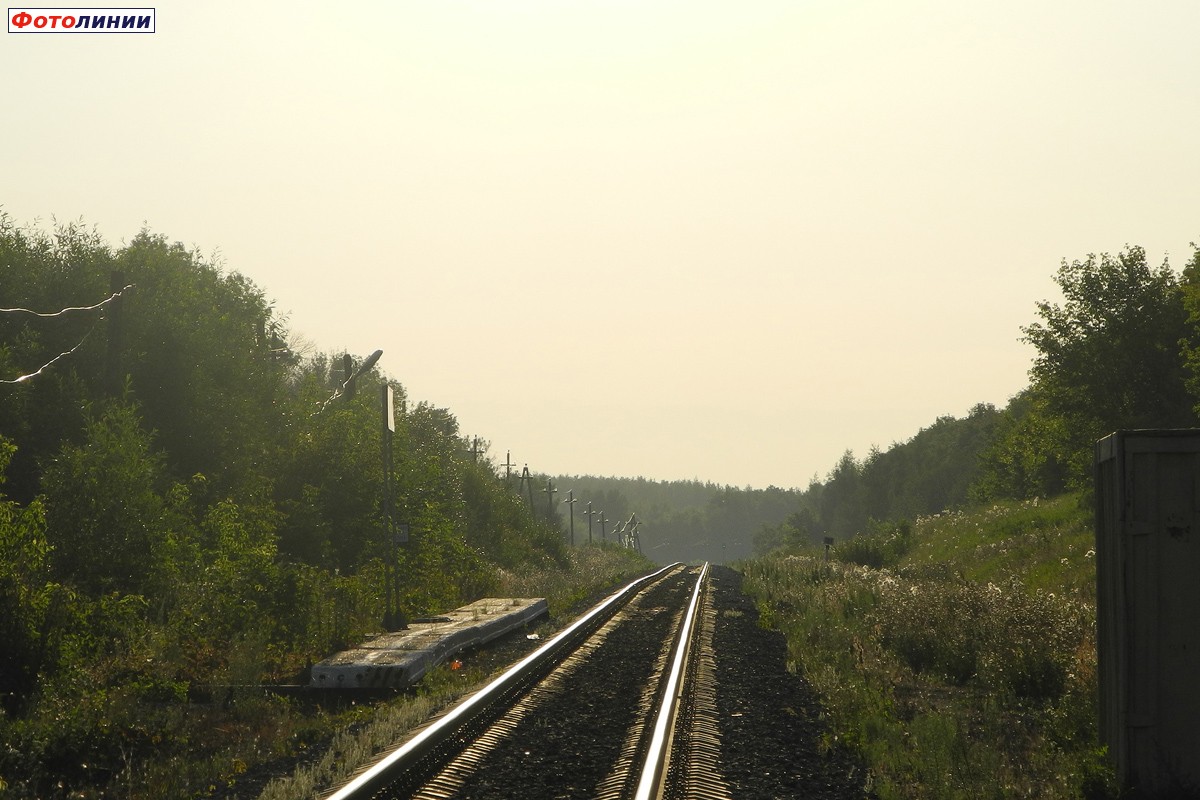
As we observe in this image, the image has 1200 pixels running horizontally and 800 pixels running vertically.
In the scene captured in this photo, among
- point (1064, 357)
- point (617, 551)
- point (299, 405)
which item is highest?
point (1064, 357)

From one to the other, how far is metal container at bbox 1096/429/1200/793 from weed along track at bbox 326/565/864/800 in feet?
6.61

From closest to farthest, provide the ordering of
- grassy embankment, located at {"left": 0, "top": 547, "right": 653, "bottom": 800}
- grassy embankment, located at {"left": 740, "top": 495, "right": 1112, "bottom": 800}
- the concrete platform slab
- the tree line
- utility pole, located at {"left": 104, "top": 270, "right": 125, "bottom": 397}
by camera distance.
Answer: grassy embankment, located at {"left": 0, "top": 547, "right": 653, "bottom": 800}
grassy embankment, located at {"left": 740, "top": 495, "right": 1112, "bottom": 800}
the concrete platform slab
utility pole, located at {"left": 104, "top": 270, "right": 125, "bottom": 397}
the tree line

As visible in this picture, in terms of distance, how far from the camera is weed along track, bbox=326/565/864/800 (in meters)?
7.72

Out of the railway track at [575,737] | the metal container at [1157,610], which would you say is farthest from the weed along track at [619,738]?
the metal container at [1157,610]

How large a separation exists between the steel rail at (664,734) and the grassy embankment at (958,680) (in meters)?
1.52

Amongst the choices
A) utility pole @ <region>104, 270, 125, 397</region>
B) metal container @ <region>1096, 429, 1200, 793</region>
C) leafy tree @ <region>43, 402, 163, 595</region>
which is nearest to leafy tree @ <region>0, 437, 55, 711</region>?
leafy tree @ <region>43, 402, 163, 595</region>

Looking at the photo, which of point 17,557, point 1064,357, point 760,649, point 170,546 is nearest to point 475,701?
point 17,557

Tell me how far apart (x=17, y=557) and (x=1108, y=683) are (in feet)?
36.1

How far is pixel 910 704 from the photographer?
11.5 m

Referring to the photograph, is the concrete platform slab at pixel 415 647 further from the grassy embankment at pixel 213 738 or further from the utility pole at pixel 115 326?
the utility pole at pixel 115 326

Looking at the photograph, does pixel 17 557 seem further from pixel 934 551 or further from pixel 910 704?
pixel 934 551

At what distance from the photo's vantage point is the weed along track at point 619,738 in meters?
7.72

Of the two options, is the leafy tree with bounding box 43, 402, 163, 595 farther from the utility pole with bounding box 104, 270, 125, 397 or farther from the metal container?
the metal container

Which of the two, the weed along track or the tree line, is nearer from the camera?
the weed along track
